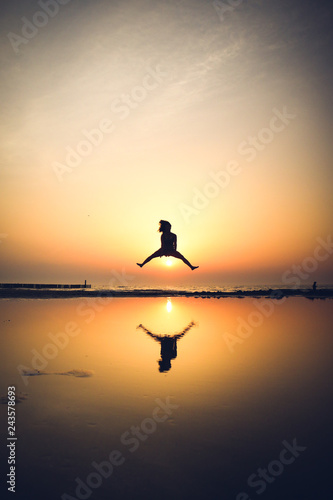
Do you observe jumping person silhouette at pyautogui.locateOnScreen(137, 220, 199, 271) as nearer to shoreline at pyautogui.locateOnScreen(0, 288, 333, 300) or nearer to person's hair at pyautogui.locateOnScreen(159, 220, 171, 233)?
person's hair at pyautogui.locateOnScreen(159, 220, 171, 233)

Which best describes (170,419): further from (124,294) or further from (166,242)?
(124,294)

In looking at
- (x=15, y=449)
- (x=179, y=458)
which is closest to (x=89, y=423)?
(x=15, y=449)

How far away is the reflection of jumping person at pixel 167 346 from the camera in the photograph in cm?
755

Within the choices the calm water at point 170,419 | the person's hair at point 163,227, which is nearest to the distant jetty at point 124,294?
the person's hair at point 163,227

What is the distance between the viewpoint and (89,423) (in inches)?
177

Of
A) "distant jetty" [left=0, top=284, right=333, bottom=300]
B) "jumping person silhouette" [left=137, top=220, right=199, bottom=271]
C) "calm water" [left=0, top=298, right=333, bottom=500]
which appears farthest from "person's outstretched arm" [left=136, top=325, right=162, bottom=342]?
"distant jetty" [left=0, top=284, right=333, bottom=300]

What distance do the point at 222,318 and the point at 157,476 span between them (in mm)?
12811

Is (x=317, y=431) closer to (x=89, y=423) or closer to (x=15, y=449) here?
(x=89, y=423)

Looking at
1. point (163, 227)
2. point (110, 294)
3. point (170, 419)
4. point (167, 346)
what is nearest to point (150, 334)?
point (167, 346)

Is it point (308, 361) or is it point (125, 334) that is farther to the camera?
point (125, 334)

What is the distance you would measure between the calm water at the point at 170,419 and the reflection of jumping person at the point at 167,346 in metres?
0.05

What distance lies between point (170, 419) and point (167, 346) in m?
4.83

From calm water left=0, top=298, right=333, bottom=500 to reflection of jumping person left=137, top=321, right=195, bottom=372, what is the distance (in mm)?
47

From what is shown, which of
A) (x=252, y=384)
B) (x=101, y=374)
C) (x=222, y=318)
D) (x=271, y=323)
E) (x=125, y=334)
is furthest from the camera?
(x=222, y=318)
